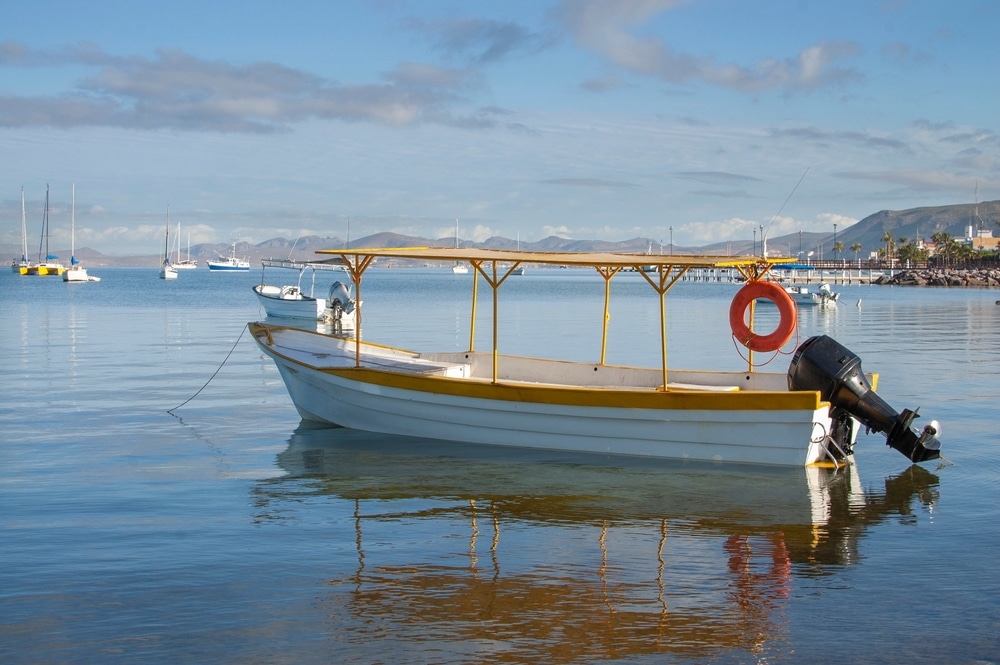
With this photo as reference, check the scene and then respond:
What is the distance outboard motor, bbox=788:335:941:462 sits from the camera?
13.3 metres

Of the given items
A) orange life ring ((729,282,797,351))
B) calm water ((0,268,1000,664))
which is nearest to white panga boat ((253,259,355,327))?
calm water ((0,268,1000,664))

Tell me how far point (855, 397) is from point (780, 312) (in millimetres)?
1898

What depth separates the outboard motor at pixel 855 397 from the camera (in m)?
13.3

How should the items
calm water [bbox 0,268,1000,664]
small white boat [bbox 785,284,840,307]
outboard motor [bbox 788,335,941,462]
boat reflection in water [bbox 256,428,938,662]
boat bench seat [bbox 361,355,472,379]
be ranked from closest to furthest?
1. calm water [bbox 0,268,1000,664]
2. boat reflection in water [bbox 256,428,938,662]
3. outboard motor [bbox 788,335,941,462]
4. boat bench seat [bbox 361,355,472,379]
5. small white boat [bbox 785,284,840,307]

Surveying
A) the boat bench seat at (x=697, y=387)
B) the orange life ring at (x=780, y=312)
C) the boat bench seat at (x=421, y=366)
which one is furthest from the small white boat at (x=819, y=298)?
the orange life ring at (x=780, y=312)

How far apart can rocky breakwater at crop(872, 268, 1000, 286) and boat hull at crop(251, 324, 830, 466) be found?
124m

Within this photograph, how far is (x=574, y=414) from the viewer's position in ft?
47.6

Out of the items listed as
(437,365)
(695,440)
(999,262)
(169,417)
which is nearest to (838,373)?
(695,440)

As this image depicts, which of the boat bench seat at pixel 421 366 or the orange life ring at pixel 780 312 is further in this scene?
the boat bench seat at pixel 421 366

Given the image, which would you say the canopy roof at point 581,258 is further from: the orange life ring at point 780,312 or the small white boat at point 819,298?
the small white boat at point 819,298

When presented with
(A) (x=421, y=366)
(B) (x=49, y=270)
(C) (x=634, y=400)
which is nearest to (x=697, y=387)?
(C) (x=634, y=400)

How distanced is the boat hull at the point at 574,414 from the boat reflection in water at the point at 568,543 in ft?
0.88

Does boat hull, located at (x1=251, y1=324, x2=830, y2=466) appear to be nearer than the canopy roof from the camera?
Yes

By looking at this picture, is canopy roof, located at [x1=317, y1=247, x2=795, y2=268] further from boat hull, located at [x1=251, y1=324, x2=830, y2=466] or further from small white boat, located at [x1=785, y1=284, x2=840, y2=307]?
small white boat, located at [x1=785, y1=284, x2=840, y2=307]
